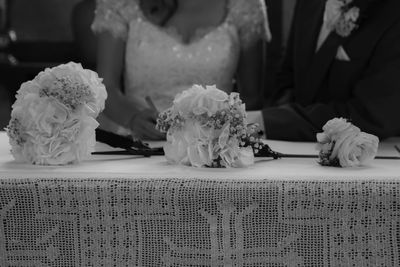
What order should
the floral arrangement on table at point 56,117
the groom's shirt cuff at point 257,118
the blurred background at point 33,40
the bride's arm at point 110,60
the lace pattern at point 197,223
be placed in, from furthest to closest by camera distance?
the blurred background at point 33,40, the bride's arm at point 110,60, the groom's shirt cuff at point 257,118, the floral arrangement on table at point 56,117, the lace pattern at point 197,223

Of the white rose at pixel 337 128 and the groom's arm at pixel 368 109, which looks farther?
the groom's arm at pixel 368 109

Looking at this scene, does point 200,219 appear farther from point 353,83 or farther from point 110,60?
point 110,60

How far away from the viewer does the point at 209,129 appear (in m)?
1.49

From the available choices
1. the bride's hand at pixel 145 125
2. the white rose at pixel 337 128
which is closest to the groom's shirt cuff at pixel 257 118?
the bride's hand at pixel 145 125

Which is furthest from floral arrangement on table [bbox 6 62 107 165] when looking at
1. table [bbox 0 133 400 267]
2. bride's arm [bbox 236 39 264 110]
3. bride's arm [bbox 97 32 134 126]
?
bride's arm [bbox 236 39 264 110]

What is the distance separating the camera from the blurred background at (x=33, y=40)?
462 centimetres

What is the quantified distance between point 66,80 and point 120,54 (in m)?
1.26

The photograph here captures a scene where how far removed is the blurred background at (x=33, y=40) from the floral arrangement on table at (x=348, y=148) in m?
2.98

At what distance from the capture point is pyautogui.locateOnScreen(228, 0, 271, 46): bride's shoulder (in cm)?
283

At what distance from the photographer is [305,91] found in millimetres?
2369

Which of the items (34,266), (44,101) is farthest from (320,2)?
(34,266)

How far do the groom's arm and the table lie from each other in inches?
23.6

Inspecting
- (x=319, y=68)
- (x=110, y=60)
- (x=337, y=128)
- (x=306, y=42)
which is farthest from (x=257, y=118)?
(x=110, y=60)

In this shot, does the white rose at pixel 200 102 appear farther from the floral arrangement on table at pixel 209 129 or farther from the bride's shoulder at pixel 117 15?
the bride's shoulder at pixel 117 15
